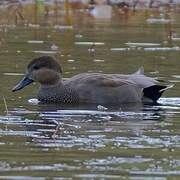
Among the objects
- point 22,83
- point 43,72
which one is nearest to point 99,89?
point 43,72

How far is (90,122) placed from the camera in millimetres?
11289

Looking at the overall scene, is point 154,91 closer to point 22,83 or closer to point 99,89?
point 99,89

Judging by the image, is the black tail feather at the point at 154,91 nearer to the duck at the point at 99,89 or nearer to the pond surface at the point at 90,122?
the duck at the point at 99,89

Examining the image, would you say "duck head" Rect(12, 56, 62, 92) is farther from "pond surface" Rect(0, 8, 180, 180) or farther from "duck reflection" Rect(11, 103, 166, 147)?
"duck reflection" Rect(11, 103, 166, 147)

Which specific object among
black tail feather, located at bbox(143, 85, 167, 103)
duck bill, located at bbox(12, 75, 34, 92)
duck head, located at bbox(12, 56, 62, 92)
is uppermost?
duck head, located at bbox(12, 56, 62, 92)

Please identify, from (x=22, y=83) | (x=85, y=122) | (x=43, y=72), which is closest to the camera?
(x=85, y=122)

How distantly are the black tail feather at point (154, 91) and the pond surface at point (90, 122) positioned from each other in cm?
12

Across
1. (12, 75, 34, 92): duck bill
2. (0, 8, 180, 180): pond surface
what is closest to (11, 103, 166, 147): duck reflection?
(0, 8, 180, 180): pond surface

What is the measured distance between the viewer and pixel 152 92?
13.7m

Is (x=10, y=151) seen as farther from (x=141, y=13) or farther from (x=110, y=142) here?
(x=141, y=13)

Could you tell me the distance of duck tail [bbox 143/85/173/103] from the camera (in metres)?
13.6

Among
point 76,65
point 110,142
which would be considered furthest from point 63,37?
point 110,142

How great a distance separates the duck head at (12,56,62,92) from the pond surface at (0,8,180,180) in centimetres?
29

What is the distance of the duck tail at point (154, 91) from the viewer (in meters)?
13.6
